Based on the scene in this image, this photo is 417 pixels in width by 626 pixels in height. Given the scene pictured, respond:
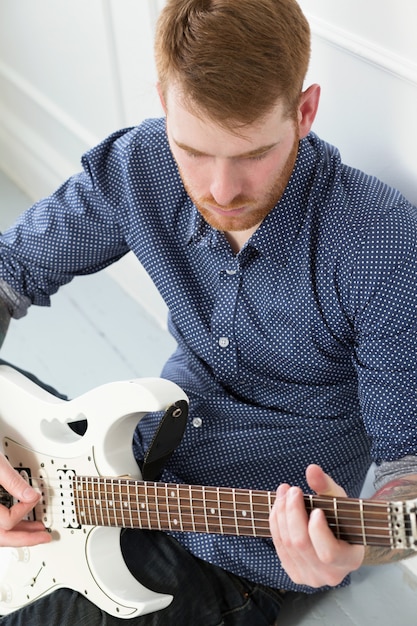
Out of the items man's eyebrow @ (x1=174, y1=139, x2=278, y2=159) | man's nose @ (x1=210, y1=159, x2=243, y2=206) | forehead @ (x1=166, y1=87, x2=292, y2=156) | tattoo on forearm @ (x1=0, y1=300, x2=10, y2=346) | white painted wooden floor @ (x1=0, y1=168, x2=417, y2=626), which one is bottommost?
white painted wooden floor @ (x1=0, y1=168, x2=417, y2=626)

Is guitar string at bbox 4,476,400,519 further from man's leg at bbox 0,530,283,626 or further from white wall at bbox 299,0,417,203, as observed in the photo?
white wall at bbox 299,0,417,203

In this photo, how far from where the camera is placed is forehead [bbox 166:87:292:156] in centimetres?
118

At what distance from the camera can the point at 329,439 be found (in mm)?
1512

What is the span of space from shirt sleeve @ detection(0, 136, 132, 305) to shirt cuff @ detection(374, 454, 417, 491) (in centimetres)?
60

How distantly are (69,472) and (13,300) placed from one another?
381 millimetres

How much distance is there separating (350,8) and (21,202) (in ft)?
5.30

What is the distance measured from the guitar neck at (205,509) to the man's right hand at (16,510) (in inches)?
2.9

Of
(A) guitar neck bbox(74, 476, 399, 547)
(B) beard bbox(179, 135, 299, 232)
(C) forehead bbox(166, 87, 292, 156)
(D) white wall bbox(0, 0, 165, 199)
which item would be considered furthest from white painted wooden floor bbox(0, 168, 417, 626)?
(C) forehead bbox(166, 87, 292, 156)

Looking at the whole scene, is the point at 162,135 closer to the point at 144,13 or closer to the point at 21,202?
the point at 144,13

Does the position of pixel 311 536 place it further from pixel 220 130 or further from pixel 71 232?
pixel 71 232

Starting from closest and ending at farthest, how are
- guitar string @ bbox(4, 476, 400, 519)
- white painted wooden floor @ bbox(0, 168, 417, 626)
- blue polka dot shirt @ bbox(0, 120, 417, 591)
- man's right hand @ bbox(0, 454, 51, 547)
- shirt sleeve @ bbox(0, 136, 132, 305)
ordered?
guitar string @ bbox(4, 476, 400, 519) < blue polka dot shirt @ bbox(0, 120, 417, 591) < man's right hand @ bbox(0, 454, 51, 547) < shirt sleeve @ bbox(0, 136, 132, 305) < white painted wooden floor @ bbox(0, 168, 417, 626)

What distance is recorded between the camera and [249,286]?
1.41 meters

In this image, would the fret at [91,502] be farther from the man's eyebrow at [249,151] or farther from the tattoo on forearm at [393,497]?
the man's eyebrow at [249,151]

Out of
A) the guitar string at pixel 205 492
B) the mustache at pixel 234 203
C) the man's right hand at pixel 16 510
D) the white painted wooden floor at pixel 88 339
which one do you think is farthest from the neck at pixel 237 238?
the white painted wooden floor at pixel 88 339
